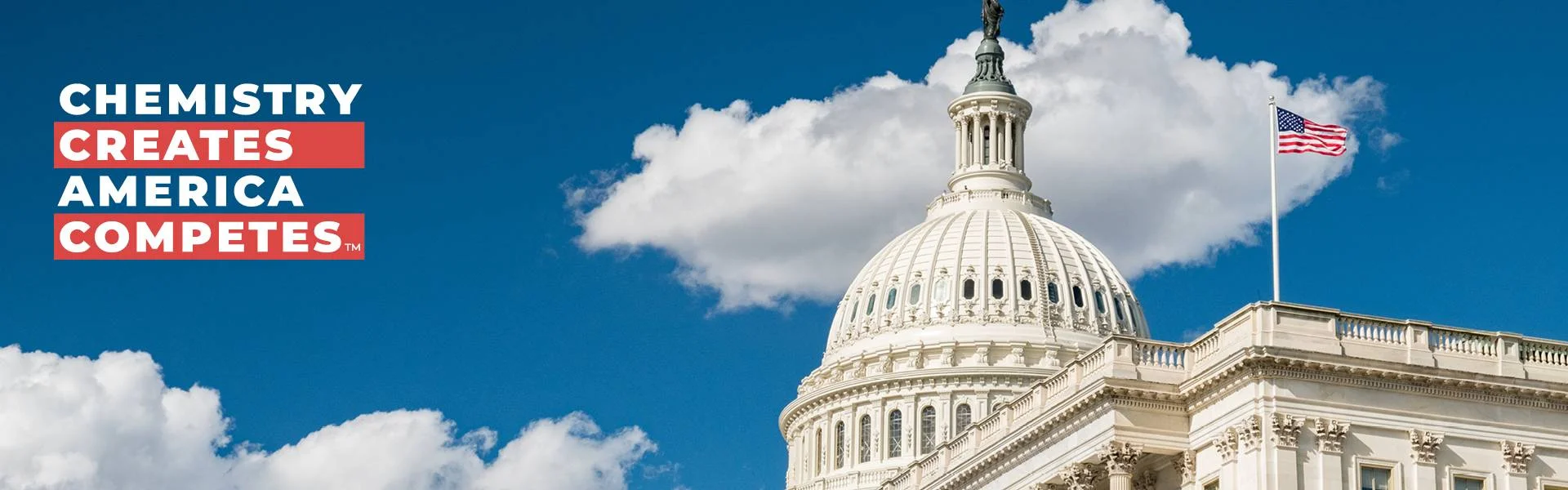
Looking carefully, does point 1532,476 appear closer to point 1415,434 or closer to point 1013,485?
point 1415,434

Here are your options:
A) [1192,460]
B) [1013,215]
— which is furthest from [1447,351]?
[1013,215]

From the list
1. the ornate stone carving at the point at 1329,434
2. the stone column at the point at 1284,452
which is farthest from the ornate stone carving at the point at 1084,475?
the ornate stone carving at the point at 1329,434

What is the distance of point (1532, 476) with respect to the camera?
218 ft

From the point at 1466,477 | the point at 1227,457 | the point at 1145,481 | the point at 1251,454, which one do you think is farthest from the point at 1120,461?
the point at 1466,477

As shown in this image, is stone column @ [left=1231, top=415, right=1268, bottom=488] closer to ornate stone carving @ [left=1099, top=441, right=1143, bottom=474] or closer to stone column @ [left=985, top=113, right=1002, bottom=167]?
ornate stone carving @ [left=1099, top=441, right=1143, bottom=474]

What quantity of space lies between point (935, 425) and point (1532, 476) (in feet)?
259

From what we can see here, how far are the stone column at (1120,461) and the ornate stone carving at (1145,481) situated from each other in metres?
2.63

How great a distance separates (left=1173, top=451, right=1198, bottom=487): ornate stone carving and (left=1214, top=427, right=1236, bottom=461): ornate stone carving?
5.98 feet

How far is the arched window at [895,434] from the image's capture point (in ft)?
477

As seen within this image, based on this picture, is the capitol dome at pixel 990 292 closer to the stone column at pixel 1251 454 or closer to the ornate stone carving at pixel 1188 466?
the ornate stone carving at pixel 1188 466

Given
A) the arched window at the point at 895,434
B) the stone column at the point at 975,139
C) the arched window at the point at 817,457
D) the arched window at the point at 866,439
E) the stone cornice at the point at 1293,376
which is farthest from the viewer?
Result: the stone column at the point at 975,139

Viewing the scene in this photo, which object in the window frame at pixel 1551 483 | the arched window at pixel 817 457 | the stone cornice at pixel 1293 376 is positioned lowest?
the window frame at pixel 1551 483

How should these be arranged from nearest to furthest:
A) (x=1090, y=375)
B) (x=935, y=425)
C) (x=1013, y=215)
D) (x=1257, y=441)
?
(x=1257, y=441) → (x=1090, y=375) → (x=935, y=425) → (x=1013, y=215)

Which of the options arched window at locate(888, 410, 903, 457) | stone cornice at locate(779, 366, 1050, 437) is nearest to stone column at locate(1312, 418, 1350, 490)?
stone cornice at locate(779, 366, 1050, 437)
